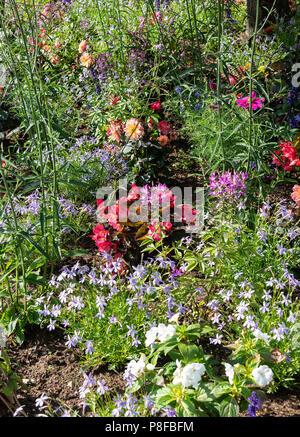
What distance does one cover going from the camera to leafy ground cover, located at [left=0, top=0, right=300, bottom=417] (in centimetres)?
220

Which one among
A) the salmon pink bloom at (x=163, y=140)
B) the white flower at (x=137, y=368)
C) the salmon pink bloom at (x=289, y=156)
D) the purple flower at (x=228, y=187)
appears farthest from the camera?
the salmon pink bloom at (x=163, y=140)

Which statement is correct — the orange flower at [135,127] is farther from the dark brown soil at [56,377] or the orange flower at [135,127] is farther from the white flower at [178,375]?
the white flower at [178,375]

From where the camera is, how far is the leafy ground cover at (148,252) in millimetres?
2197

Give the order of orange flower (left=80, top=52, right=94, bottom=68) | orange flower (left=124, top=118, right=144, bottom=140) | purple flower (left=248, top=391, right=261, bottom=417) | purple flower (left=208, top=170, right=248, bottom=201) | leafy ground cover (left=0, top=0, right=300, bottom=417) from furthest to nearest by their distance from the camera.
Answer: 1. orange flower (left=80, top=52, right=94, bottom=68)
2. orange flower (left=124, top=118, right=144, bottom=140)
3. purple flower (left=208, top=170, right=248, bottom=201)
4. leafy ground cover (left=0, top=0, right=300, bottom=417)
5. purple flower (left=248, top=391, right=261, bottom=417)

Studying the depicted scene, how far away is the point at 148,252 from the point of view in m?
3.21

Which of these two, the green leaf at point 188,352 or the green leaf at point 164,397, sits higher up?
the green leaf at point 188,352

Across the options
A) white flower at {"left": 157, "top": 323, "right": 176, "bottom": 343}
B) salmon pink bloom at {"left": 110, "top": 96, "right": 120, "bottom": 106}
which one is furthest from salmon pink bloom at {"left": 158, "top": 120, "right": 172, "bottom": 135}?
white flower at {"left": 157, "top": 323, "right": 176, "bottom": 343}

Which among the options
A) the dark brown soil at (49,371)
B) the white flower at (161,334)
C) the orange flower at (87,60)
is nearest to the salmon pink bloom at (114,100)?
the orange flower at (87,60)

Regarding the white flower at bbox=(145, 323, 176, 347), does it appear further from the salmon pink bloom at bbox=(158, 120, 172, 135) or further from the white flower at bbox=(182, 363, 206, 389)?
the salmon pink bloom at bbox=(158, 120, 172, 135)

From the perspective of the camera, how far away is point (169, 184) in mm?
3904

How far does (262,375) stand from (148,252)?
4.47 ft

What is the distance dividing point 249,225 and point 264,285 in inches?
24.1
